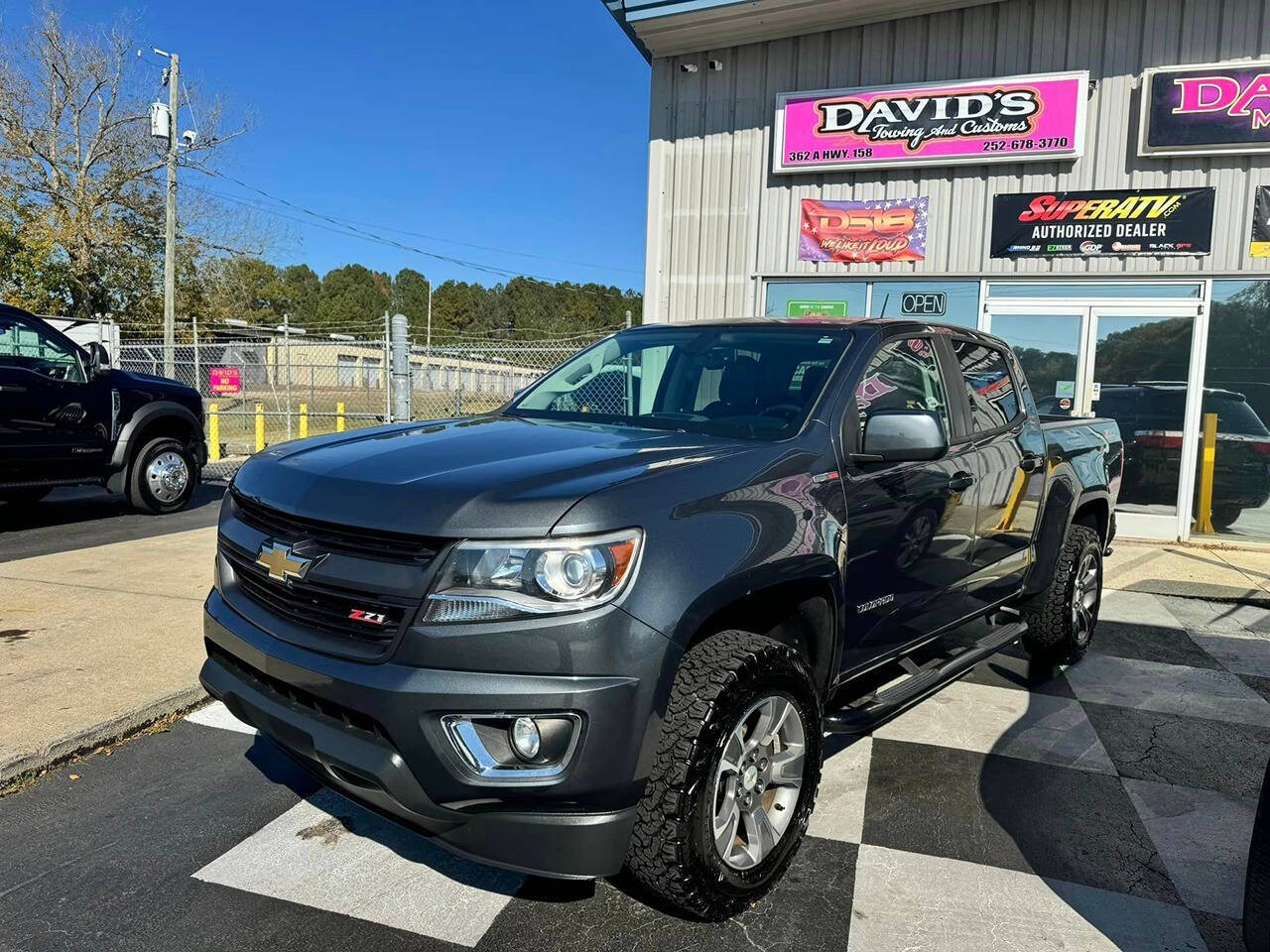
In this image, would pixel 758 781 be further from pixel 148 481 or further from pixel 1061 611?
pixel 148 481

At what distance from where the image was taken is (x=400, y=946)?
246 cm

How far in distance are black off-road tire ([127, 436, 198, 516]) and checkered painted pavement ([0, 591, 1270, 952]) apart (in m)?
5.54

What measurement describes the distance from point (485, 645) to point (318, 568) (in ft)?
1.89

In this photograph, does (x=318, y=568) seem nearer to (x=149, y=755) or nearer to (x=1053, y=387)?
(x=149, y=755)

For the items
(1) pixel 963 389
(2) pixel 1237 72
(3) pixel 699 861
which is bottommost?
(3) pixel 699 861

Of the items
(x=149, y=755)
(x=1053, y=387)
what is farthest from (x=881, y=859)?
(x=1053, y=387)

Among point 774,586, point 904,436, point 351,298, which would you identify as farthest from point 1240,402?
point 351,298

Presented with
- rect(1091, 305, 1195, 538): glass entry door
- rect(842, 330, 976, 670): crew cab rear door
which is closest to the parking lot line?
rect(842, 330, 976, 670): crew cab rear door

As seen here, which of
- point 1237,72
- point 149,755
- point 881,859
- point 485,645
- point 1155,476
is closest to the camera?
point 485,645

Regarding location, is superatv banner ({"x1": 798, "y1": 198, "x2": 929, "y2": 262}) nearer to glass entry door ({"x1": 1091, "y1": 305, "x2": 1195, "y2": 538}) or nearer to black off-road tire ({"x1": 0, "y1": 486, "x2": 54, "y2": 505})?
glass entry door ({"x1": 1091, "y1": 305, "x2": 1195, "y2": 538})

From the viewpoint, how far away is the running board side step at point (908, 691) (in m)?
3.02

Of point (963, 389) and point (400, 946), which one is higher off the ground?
point (963, 389)

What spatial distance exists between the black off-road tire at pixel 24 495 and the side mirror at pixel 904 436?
26.0 ft

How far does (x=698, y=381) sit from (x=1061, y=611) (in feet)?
8.52
